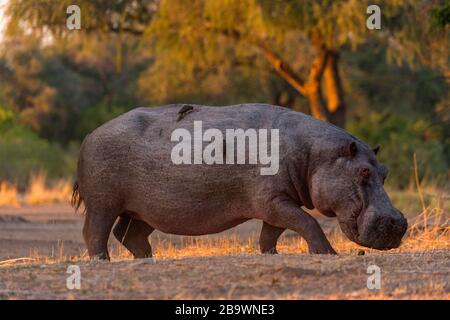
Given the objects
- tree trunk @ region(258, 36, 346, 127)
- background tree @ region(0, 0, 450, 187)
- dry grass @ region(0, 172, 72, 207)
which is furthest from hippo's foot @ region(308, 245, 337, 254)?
tree trunk @ region(258, 36, 346, 127)

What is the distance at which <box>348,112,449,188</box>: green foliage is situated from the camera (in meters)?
25.0

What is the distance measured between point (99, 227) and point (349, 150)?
2.28 meters

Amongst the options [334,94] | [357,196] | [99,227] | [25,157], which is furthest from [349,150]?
[25,157]

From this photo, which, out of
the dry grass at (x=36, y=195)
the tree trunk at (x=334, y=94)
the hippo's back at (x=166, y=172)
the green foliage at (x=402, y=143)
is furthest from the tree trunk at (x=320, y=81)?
the hippo's back at (x=166, y=172)

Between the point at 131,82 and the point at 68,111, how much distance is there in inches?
189

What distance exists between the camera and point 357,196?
8273 millimetres

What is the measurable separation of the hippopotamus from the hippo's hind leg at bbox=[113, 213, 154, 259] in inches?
17.1

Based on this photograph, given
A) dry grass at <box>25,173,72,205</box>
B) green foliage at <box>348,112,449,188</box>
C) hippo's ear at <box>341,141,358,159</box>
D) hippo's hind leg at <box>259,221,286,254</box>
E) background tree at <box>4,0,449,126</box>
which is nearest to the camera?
hippo's ear at <box>341,141,358,159</box>

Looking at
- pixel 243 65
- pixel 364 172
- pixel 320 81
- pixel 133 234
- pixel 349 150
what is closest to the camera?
pixel 364 172

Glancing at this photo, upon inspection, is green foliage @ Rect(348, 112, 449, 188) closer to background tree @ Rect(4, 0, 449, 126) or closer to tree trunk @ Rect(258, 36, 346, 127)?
tree trunk @ Rect(258, 36, 346, 127)

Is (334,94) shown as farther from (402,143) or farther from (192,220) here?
(192,220)

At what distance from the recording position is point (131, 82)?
41594mm

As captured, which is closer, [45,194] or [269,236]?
[269,236]
